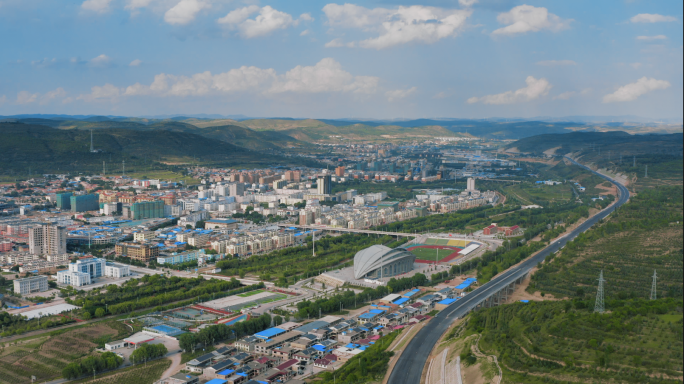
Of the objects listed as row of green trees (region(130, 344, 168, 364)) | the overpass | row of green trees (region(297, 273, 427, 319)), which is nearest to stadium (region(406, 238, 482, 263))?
the overpass

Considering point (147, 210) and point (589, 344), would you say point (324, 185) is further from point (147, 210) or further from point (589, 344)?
point (589, 344)

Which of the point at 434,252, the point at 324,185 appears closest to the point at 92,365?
the point at 434,252

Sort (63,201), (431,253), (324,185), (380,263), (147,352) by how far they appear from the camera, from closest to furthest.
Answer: (147,352) → (380,263) → (431,253) → (63,201) → (324,185)

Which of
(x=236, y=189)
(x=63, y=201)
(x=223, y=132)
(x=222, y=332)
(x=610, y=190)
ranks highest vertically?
(x=223, y=132)

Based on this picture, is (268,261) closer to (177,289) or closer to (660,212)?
(177,289)

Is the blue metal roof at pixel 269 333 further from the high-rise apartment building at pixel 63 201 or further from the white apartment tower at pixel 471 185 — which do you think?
the white apartment tower at pixel 471 185

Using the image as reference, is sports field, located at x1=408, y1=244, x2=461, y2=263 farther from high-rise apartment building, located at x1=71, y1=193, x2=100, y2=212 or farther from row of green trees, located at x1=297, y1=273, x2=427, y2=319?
high-rise apartment building, located at x1=71, y1=193, x2=100, y2=212

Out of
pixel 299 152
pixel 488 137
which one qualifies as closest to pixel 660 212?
pixel 299 152
